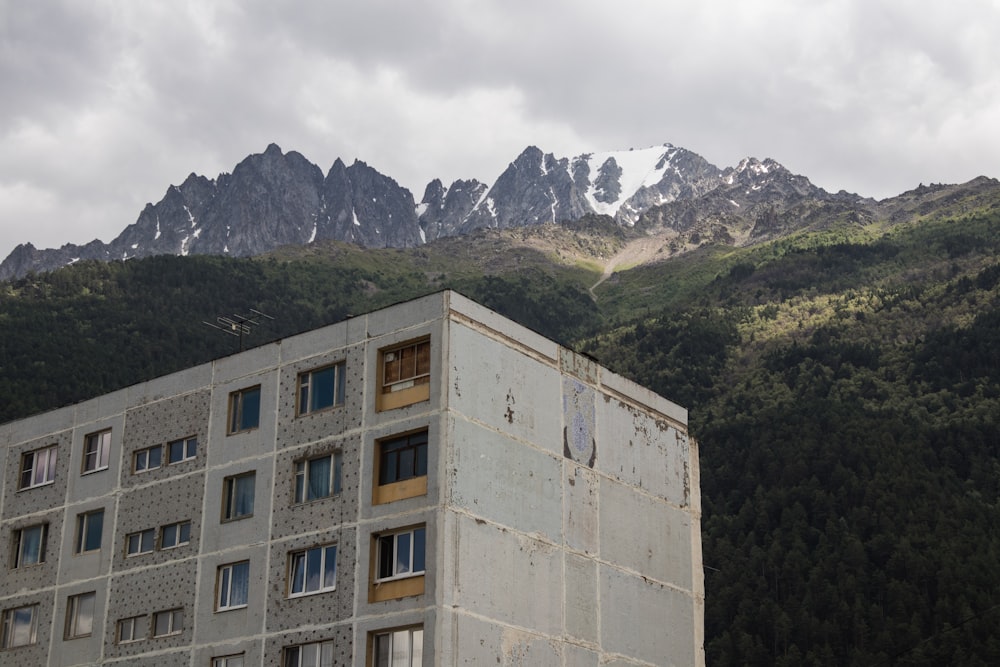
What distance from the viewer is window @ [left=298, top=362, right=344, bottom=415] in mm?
52031

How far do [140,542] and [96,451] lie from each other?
18.0ft

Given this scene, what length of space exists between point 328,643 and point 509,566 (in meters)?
6.65

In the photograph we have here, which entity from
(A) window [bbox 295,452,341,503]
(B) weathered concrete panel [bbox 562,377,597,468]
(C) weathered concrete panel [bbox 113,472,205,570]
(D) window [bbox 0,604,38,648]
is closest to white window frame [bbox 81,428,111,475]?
(C) weathered concrete panel [bbox 113,472,205,570]

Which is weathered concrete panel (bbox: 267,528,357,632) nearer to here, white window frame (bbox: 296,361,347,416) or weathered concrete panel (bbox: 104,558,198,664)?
weathered concrete panel (bbox: 104,558,198,664)

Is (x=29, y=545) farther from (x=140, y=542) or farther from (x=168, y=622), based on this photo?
(x=168, y=622)

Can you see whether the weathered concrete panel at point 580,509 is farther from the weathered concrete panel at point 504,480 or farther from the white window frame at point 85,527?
the white window frame at point 85,527

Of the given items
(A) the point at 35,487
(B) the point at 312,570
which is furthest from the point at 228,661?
(A) the point at 35,487

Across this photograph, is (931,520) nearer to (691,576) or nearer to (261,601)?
(691,576)

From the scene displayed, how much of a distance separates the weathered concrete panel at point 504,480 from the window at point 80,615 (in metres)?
17.1

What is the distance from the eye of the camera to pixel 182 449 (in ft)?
183

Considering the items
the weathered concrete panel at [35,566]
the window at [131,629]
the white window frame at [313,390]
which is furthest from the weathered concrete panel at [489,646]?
the weathered concrete panel at [35,566]

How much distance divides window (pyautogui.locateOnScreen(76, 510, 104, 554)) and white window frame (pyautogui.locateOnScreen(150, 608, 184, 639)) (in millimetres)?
5102

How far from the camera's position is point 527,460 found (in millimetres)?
51344

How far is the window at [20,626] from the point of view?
56.7 m
